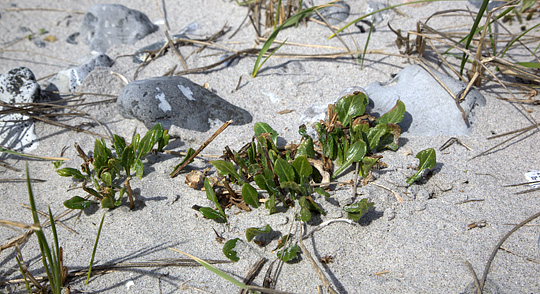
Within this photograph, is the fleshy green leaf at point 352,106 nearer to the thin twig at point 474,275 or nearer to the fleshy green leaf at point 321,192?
the fleshy green leaf at point 321,192

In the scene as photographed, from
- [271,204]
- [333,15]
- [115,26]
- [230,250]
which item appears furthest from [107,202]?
[333,15]

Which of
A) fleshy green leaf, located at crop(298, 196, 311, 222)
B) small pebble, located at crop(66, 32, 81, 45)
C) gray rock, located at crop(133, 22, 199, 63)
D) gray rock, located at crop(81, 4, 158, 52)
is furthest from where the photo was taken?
small pebble, located at crop(66, 32, 81, 45)

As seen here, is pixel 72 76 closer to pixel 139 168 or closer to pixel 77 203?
pixel 139 168

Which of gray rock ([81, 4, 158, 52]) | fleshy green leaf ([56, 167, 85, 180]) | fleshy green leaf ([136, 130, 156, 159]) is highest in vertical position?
gray rock ([81, 4, 158, 52])

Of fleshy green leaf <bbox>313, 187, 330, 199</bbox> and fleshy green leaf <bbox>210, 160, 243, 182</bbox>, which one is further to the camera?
fleshy green leaf <bbox>210, 160, 243, 182</bbox>

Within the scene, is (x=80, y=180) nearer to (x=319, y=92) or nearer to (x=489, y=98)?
(x=319, y=92)

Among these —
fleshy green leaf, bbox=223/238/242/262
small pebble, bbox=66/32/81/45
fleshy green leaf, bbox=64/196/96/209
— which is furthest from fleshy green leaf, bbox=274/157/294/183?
small pebble, bbox=66/32/81/45

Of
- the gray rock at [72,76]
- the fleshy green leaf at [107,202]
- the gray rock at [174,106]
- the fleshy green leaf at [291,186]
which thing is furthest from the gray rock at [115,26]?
the fleshy green leaf at [291,186]

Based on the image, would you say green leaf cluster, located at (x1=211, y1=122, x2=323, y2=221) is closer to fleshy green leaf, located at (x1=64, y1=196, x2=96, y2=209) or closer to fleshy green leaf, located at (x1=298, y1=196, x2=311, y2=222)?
fleshy green leaf, located at (x1=298, y1=196, x2=311, y2=222)
